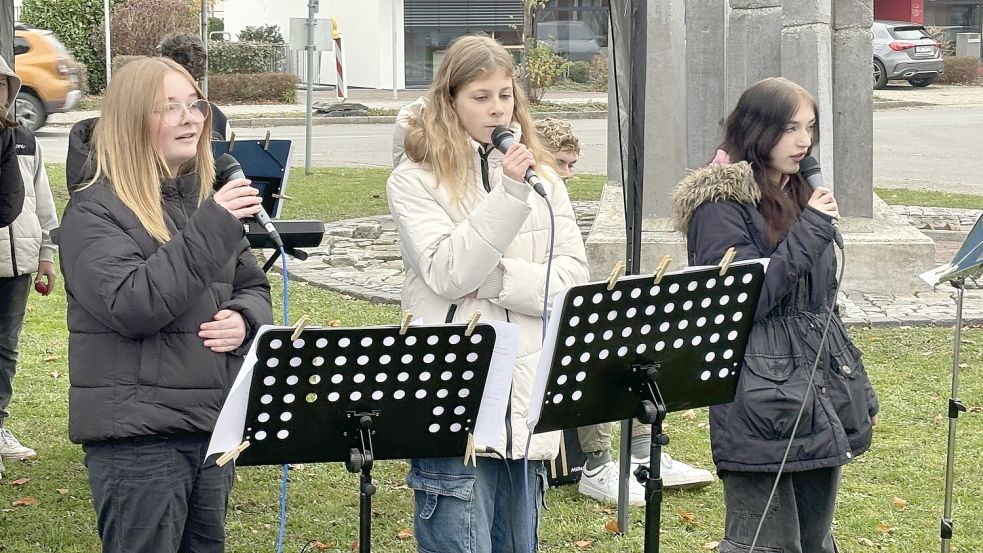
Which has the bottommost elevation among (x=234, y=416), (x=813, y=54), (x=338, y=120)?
(x=234, y=416)

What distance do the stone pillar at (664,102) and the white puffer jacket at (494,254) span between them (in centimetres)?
717

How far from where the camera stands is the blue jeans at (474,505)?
3.50 metres

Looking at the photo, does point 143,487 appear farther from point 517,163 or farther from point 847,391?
point 847,391

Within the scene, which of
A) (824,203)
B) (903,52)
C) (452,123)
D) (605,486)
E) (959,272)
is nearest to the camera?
(452,123)

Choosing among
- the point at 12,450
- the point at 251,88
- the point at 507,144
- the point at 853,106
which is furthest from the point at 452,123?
the point at 251,88

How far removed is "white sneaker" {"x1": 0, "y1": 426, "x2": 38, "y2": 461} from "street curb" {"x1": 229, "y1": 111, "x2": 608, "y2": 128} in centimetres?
1729

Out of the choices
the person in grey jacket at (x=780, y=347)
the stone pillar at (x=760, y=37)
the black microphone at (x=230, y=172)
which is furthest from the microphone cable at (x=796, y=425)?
the stone pillar at (x=760, y=37)

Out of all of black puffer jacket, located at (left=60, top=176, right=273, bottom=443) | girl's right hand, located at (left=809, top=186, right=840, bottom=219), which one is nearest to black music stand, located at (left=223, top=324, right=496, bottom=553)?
black puffer jacket, located at (left=60, top=176, right=273, bottom=443)

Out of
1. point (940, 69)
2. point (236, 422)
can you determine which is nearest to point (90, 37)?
point (940, 69)

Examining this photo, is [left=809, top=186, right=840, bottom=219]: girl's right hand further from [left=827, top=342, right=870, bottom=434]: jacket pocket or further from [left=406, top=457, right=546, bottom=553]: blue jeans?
[left=406, top=457, right=546, bottom=553]: blue jeans

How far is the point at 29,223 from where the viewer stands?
235 inches

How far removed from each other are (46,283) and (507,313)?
343 cm

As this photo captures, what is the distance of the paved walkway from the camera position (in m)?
9.22

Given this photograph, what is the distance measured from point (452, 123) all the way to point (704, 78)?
789 centimetres
